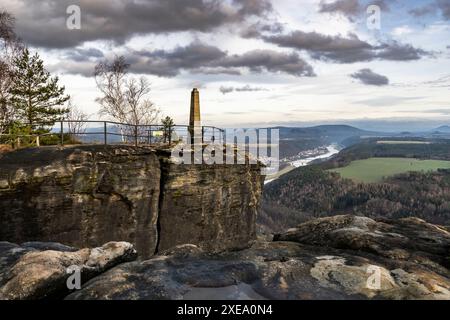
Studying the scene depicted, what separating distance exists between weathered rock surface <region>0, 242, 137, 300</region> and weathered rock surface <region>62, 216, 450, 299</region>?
2.11 ft

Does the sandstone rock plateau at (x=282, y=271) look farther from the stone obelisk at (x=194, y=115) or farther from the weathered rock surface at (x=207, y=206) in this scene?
the stone obelisk at (x=194, y=115)

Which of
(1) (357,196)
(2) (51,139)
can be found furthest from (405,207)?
(2) (51,139)

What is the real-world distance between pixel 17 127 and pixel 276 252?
67.9ft

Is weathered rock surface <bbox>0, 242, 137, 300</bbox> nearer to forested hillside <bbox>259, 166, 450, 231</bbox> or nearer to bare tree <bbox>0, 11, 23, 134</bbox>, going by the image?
bare tree <bbox>0, 11, 23, 134</bbox>

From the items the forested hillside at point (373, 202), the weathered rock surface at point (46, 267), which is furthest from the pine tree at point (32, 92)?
the forested hillside at point (373, 202)

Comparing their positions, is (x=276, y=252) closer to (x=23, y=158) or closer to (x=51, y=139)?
(x=23, y=158)

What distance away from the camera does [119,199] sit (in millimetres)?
21188

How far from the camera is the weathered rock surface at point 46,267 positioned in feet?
23.2

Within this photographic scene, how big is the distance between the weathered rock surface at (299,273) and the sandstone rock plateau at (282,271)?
0.06ft

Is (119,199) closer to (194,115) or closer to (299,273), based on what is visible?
(194,115)

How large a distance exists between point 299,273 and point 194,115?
20.7 m

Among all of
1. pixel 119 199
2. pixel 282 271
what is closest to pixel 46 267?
pixel 282 271
